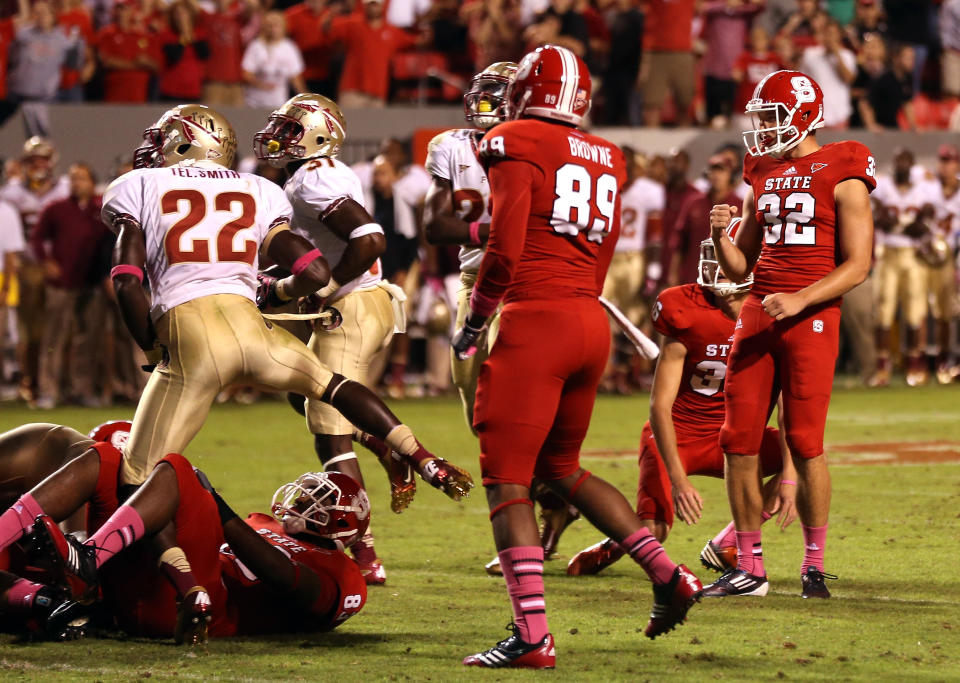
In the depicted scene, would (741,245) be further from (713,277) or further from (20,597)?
(20,597)

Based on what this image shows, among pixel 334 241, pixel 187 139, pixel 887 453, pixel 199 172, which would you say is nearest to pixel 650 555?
pixel 199 172

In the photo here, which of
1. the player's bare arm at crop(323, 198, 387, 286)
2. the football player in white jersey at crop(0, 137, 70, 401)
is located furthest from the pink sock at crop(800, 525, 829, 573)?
the football player in white jersey at crop(0, 137, 70, 401)

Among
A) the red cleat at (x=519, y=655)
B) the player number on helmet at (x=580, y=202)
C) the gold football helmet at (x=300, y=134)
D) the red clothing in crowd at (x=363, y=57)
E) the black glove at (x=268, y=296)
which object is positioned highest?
the red clothing in crowd at (x=363, y=57)

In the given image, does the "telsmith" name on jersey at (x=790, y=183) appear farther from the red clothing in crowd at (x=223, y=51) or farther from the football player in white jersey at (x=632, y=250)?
the red clothing in crowd at (x=223, y=51)

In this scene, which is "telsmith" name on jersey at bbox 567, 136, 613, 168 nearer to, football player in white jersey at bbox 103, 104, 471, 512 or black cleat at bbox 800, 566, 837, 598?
football player in white jersey at bbox 103, 104, 471, 512

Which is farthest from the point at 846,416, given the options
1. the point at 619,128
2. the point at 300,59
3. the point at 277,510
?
the point at 277,510

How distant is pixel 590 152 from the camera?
4.43 meters

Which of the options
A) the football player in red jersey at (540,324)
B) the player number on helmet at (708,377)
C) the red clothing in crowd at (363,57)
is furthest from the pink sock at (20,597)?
the red clothing in crowd at (363,57)

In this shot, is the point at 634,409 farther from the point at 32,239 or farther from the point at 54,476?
the point at 54,476

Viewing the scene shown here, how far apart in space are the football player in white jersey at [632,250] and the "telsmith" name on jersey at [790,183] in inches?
308

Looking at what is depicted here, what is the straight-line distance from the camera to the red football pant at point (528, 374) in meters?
4.34

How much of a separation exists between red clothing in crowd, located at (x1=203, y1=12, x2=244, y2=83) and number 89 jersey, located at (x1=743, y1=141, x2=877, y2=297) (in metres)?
9.75

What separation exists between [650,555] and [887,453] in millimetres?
5562

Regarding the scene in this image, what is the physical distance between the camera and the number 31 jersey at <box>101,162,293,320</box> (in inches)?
202
